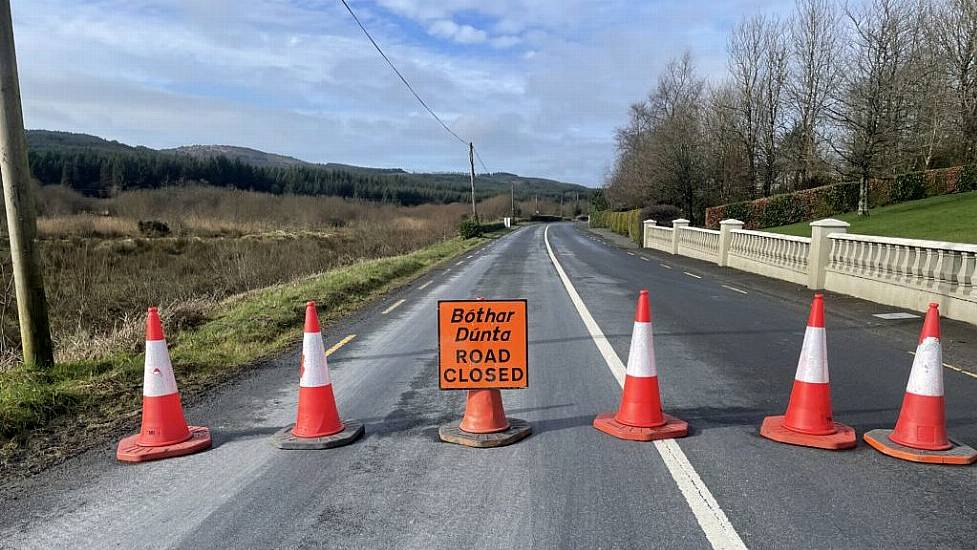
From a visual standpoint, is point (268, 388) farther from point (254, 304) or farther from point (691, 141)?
point (691, 141)

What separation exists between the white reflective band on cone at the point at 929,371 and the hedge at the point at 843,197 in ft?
108

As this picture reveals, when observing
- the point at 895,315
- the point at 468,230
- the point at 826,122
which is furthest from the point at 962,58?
the point at 468,230

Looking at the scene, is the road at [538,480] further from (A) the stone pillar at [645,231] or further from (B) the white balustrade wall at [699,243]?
(A) the stone pillar at [645,231]

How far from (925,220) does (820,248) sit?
41.4ft

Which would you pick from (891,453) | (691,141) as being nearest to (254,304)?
(891,453)

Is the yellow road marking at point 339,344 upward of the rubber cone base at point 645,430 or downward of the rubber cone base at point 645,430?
downward

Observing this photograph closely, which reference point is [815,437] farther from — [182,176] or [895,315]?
[182,176]

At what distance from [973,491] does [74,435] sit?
6.50 meters

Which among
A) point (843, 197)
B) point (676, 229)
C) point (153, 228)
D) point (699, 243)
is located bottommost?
point (153, 228)

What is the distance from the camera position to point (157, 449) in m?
4.61

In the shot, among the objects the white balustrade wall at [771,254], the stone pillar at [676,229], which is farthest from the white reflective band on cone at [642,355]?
the stone pillar at [676,229]

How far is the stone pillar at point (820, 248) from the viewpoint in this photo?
1384 centimetres

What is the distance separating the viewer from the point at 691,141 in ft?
139

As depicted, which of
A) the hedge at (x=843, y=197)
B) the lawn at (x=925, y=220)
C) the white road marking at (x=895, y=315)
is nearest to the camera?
the white road marking at (x=895, y=315)
